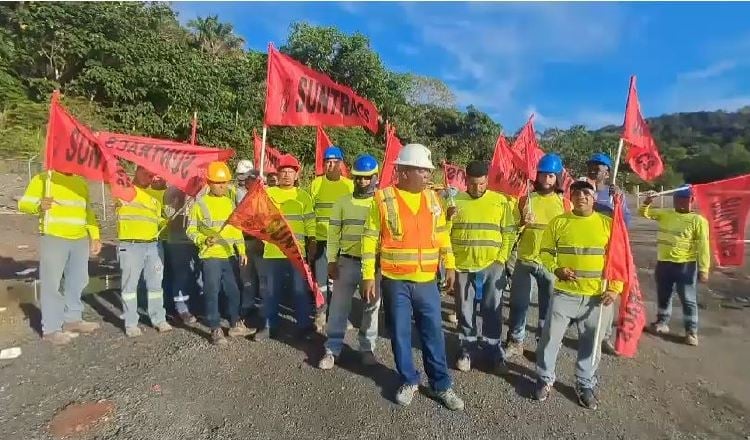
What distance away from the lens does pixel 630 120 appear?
5422 mm

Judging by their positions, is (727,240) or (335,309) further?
(727,240)

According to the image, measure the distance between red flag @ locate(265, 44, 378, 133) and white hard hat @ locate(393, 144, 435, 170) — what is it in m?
2.06

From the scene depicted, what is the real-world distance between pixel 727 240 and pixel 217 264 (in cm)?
564

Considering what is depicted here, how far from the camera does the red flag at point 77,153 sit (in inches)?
195

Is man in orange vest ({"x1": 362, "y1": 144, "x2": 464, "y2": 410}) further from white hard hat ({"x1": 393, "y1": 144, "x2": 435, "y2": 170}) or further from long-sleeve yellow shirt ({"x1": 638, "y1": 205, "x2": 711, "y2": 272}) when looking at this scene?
long-sleeve yellow shirt ({"x1": 638, "y1": 205, "x2": 711, "y2": 272})

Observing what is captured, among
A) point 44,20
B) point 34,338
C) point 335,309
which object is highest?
point 44,20

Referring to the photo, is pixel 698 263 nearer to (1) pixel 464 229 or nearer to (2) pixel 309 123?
(1) pixel 464 229

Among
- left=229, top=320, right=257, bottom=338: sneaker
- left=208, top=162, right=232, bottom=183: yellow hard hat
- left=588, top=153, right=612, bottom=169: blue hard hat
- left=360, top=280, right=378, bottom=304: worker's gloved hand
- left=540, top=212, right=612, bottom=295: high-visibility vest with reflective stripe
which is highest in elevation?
left=588, top=153, right=612, bottom=169: blue hard hat

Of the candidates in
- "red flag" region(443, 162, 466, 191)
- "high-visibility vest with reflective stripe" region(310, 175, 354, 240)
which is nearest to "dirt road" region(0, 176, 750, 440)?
"high-visibility vest with reflective stripe" region(310, 175, 354, 240)

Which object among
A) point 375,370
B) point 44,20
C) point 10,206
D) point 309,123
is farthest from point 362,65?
point 375,370

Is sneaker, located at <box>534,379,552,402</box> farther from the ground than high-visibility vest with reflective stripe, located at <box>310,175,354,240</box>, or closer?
closer

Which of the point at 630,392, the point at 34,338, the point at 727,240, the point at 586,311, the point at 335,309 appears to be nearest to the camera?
the point at 586,311

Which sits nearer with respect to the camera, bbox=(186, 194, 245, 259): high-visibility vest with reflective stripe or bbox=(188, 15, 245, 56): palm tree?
bbox=(186, 194, 245, 259): high-visibility vest with reflective stripe

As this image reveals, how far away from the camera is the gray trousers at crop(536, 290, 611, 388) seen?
418 cm
